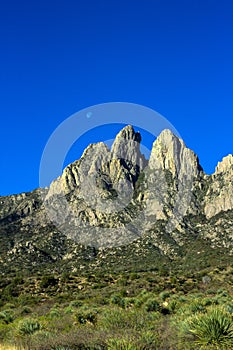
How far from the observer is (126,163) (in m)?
147

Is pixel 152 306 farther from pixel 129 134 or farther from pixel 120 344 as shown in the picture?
pixel 129 134

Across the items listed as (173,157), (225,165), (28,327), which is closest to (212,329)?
(28,327)

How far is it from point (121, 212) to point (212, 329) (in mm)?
107036

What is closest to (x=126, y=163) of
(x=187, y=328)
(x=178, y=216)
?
(x=178, y=216)

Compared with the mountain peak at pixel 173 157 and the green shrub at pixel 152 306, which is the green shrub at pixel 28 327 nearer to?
the green shrub at pixel 152 306

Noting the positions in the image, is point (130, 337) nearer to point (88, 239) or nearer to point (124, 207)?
point (88, 239)

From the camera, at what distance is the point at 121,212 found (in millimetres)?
116188

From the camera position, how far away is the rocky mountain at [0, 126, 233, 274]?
3735 inches

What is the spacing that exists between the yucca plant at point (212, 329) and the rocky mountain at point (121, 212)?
253ft

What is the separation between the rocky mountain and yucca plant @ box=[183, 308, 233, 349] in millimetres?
77267

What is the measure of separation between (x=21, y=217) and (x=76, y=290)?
84.3 meters

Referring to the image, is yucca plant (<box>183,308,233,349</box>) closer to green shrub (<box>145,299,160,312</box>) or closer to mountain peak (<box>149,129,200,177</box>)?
green shrub (<box>145,299,160,312</box>)

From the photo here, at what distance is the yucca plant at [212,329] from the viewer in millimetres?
9172

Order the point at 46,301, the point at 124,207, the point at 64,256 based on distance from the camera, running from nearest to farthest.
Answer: the point at 46,301 → the point at 64,256 → the point at 124,207
